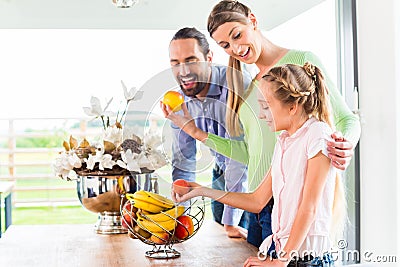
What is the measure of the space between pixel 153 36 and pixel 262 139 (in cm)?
94

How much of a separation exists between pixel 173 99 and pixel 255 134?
27 cm

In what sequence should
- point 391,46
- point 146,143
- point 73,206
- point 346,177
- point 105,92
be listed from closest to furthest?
point 146,143 < point 391,46 < point 346,177 < point 105,92 < point 73,206

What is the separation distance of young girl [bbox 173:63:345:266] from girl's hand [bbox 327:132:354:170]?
16 millimetres

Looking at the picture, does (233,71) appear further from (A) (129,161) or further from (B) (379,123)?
(B) (379,123)

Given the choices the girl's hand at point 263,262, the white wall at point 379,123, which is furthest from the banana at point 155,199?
the white wall at point 379,123

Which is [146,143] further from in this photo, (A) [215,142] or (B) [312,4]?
(B) [312,4]

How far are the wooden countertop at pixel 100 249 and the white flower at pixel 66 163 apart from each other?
0.20m

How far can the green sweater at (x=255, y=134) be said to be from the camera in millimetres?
1833

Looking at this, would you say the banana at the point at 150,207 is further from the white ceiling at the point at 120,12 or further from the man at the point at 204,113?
the white ceiling at the point at 120,12

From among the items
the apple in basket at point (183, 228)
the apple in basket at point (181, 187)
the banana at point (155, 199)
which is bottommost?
the apple in basket at point (183, 228)

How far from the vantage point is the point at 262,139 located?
1869mm

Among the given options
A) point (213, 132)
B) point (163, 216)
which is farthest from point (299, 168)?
point (163, 216)

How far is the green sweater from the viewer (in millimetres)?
1833

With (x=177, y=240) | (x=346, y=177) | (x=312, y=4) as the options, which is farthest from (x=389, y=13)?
(x=177, y=240)
